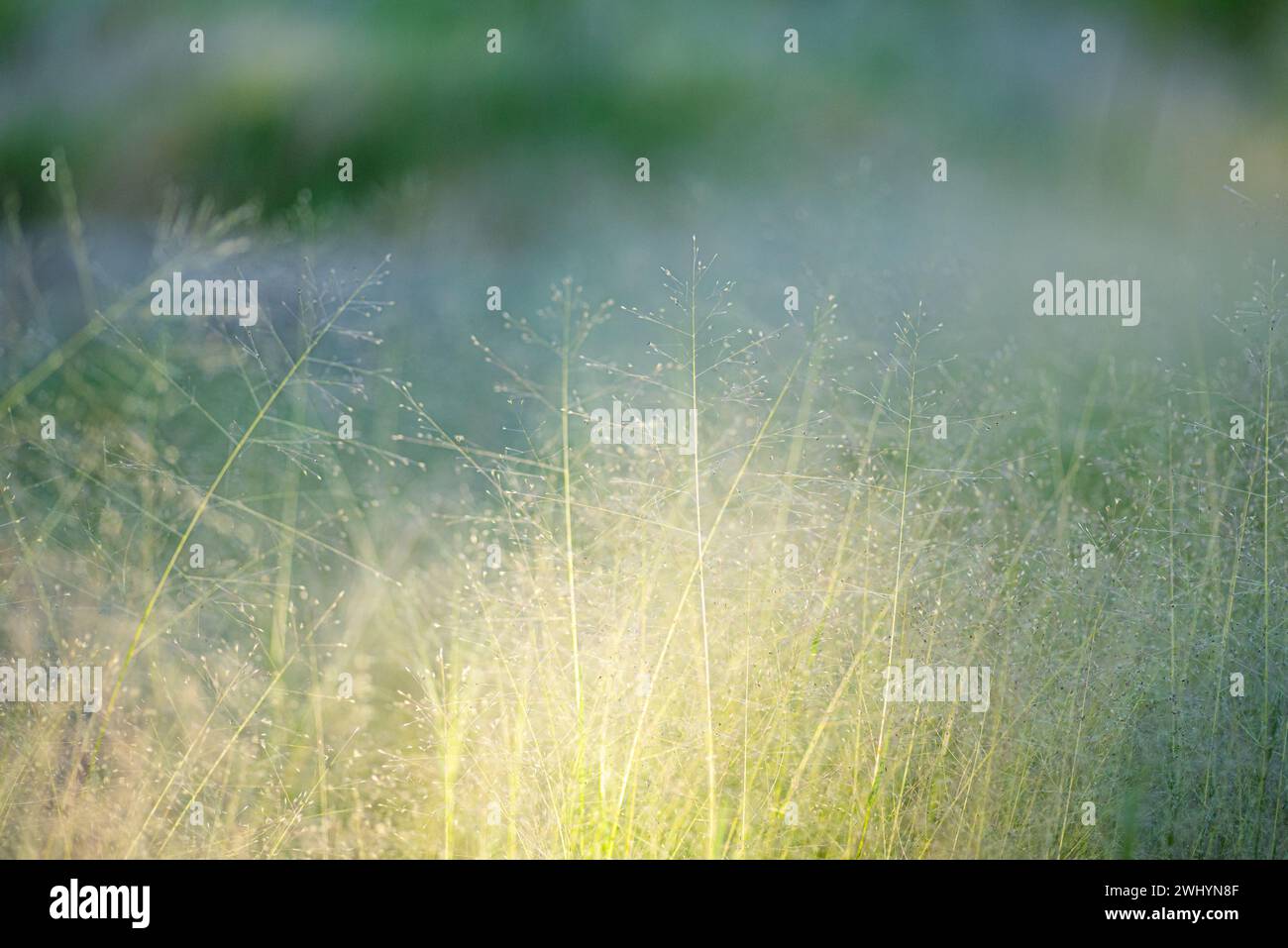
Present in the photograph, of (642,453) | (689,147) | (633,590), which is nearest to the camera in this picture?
(633,590)

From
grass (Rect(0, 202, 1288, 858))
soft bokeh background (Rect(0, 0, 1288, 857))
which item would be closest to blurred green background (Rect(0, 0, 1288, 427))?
soft bokeh background (Rect(0, 0, 1288, 857))

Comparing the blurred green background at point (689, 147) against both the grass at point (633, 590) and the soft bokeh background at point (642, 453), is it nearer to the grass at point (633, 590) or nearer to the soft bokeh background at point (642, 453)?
the soft bokeh background at point (642, 453)

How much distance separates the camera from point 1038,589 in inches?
106

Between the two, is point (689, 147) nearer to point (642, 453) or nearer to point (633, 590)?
point (642, 453)

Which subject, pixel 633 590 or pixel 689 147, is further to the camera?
pixel 689 147

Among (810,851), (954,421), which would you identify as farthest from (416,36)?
(810,851)

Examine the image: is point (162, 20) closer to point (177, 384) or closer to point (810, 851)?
point (177, 384)

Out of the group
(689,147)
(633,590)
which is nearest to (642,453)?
(633,590)

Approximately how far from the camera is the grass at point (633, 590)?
2.48m

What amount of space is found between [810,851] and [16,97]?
319 cm

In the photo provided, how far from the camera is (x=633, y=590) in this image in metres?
2.53

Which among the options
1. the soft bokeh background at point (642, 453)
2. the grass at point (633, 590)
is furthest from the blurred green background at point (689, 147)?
the grass at point (633, 590)

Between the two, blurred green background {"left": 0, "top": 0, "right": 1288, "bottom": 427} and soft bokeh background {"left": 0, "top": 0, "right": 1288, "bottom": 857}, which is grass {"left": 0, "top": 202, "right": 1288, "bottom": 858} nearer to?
soft bokeh background {"left": 0, "top": 0, "right": 1288, "bottom": 857}

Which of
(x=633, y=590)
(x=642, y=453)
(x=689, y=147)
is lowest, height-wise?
(x=633, y=590)
